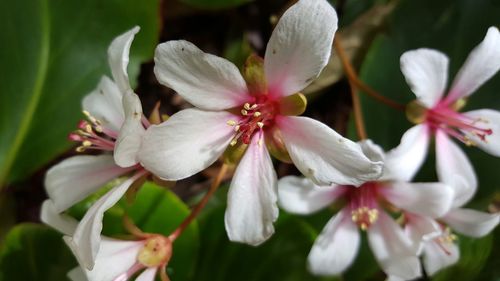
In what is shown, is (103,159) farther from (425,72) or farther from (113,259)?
(425,72)

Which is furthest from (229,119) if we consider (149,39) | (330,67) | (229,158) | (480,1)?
(480,1)

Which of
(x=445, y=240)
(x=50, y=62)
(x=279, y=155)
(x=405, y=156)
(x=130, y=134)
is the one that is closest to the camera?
(x=130, y=134)

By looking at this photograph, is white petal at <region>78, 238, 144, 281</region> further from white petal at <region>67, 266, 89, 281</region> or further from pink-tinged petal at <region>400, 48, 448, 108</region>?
pink-tinged petal at <region>400, 48, 448, 108</region>

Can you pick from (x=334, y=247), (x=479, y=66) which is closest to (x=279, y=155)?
(x=334, y=247)

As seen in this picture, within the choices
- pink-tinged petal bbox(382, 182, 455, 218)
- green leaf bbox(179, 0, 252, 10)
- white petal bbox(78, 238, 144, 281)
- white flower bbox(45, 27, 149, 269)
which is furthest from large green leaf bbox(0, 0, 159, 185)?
pink-tinged petal bbox(382, 182, 455, 218)

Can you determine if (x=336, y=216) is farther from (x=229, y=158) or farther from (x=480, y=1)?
(x=480, y=1)

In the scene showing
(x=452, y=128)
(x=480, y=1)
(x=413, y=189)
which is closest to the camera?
(x=413, y=189)
